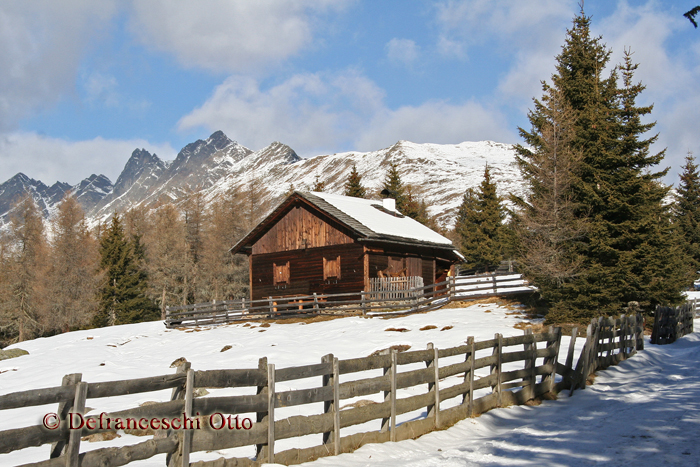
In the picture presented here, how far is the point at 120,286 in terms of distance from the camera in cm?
5169

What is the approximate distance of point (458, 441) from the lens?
8141 millimetres

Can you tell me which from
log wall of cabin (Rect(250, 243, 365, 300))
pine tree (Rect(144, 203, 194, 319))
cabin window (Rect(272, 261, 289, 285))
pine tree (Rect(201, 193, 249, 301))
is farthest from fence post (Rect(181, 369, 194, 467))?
pine tree (Rect(144, 203, 194, 319))

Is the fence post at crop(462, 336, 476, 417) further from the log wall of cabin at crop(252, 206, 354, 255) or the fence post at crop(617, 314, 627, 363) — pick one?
the log wall of cabin at crop(252, 206, 354, 255)

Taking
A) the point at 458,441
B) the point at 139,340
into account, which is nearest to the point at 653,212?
the point at 458,441

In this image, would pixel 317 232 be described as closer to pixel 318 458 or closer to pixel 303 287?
pixel 303 287

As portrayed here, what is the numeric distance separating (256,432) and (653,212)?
2000 centimetres

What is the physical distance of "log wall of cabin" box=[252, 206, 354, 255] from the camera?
31016 millimetres

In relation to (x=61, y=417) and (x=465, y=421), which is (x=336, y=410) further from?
(x=61, y=417)

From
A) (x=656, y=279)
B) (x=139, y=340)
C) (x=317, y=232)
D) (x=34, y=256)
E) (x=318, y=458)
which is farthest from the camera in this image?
(x=34, y=256)

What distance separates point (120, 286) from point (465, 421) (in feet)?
160

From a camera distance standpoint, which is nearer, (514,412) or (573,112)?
(514,412)

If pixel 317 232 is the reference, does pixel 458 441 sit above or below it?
Result: below

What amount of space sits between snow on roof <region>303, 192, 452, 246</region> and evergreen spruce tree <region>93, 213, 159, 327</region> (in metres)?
25.6

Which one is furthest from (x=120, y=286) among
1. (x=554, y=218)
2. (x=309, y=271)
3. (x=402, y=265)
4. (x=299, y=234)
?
(x=554, y=218)
